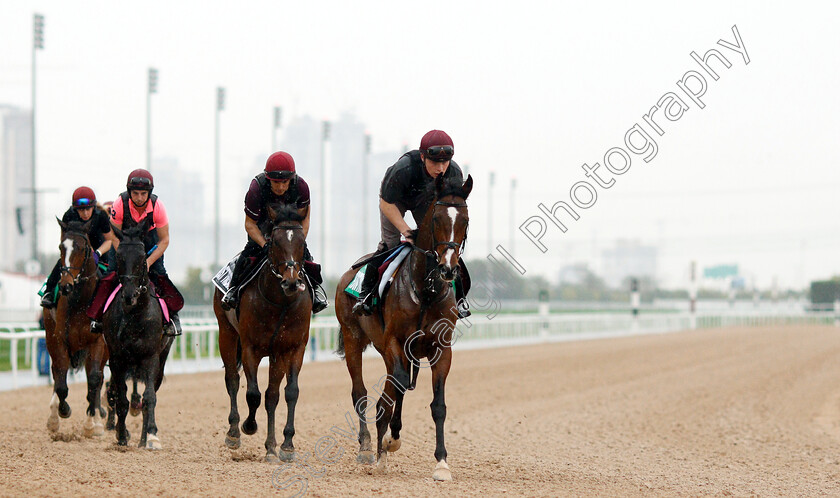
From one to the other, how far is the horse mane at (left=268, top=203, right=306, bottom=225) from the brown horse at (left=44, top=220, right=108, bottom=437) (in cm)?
260

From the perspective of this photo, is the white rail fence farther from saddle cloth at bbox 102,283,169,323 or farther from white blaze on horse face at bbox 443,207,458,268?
white blaze on horse face at bbox 443,207,458,268

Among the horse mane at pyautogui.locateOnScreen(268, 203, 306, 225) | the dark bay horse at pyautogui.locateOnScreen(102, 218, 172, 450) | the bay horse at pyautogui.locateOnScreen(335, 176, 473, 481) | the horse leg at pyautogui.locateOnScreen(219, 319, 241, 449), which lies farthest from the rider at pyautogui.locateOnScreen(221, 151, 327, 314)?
the bay horse at pyautogui.locateOnScreen(335, 176, 473, 481)

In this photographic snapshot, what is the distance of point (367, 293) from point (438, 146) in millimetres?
1320

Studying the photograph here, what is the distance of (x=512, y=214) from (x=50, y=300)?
145ft

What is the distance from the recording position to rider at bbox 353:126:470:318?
23.7 feet

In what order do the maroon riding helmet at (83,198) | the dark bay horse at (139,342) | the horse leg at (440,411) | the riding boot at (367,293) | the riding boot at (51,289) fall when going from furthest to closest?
the riding boot at (51,289) < the maroon riding helmet at (83,198) < the dark bay horse at (139,342) < the riding boot at (367,293) < the horse leg at (440,411)

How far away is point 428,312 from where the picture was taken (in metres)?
7.10

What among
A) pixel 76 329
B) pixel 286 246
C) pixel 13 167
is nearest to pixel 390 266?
pixel 286 246

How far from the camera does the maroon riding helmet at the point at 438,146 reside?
7.18 metres

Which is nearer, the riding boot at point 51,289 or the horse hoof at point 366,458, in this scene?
the horse hoof at point 366,458

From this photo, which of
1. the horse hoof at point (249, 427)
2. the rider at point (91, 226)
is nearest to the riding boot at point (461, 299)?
the horse hoof at point (249, 427)

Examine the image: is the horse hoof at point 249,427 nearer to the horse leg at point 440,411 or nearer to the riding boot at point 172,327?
the riding boot at point 172,327

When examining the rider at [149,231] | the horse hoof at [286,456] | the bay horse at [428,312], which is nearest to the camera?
the bay horse at [428,312]

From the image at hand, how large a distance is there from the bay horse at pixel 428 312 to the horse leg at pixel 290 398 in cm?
85
